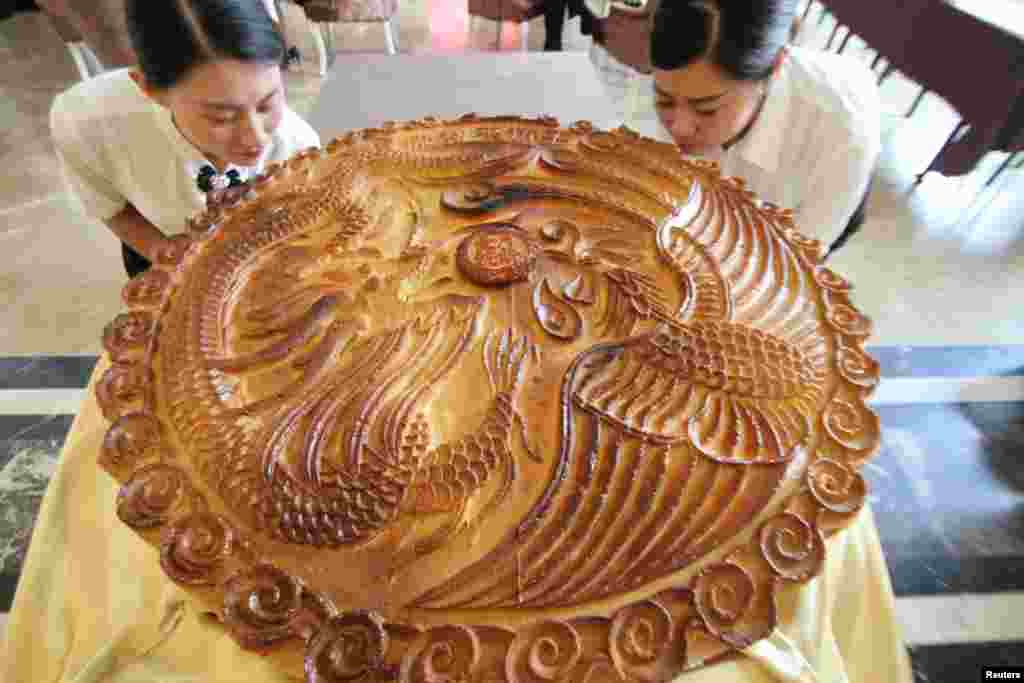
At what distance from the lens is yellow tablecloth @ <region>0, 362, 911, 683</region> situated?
60cm

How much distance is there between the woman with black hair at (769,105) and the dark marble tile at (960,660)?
2.67ft

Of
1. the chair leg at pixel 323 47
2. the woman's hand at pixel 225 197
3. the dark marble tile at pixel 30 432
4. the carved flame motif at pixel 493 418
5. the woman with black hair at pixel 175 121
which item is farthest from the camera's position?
the chair leg at pixel 323 47

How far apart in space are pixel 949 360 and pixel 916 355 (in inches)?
3.3

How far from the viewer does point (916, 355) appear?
1.59 meters

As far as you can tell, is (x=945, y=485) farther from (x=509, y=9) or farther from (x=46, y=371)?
(x=509, y=9)

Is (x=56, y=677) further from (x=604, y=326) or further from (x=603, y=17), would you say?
(x=603, y=17)

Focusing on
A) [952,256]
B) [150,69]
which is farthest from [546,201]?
[952,256]

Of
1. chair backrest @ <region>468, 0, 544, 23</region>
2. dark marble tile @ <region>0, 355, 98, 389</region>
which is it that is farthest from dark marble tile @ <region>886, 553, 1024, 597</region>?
chair backrest @ <region>468, 0, 544, 23</region>

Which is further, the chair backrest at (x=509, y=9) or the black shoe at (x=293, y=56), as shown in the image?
the black shoe at (x=293, y=56)

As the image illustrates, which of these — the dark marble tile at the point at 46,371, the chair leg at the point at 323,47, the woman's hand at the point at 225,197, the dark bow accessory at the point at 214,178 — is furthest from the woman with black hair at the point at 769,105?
the chair leg at the point at 323,47

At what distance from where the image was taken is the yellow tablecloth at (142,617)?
23.5 inches

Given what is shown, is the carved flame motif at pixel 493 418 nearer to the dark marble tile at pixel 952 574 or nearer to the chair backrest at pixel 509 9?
the dark marble tile at pixel 952 574

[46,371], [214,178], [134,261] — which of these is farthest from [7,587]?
[214,178]

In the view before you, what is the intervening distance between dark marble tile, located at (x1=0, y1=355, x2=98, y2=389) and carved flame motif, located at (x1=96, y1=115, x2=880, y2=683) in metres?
0.96
